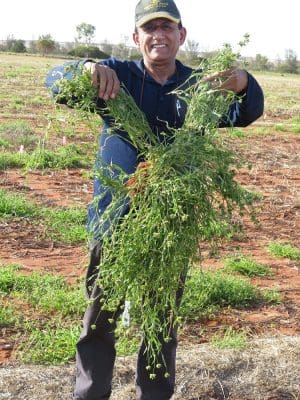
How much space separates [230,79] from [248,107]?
194 millimetres

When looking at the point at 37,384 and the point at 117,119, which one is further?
the point at 37,384

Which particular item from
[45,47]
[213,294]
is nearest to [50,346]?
[213,294]

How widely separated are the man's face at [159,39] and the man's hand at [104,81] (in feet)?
0.92

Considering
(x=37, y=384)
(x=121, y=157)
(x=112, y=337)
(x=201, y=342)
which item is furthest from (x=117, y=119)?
(x=201, y=342)

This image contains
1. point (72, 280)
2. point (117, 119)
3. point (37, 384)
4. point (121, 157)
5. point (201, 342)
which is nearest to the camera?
point (117, 119)

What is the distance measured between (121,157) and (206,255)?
2985mm

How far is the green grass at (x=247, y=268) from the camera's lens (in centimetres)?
549

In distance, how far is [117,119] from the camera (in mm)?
2699

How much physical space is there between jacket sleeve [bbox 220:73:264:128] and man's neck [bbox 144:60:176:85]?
349mm

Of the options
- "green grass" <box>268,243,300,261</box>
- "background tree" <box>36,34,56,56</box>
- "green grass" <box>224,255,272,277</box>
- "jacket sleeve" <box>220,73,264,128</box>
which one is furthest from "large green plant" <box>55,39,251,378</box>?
"background tree" <box>36,34,56,56</box>

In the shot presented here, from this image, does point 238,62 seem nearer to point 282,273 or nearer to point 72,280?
point 72,280

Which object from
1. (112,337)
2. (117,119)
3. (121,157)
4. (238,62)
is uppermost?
(238,62)

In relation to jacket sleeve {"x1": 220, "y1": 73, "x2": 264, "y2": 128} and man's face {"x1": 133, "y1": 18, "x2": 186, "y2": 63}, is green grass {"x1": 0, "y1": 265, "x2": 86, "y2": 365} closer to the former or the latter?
jacket sleeve {"x1": 220, "y1": 73, "x2": 264, "y2": 128}

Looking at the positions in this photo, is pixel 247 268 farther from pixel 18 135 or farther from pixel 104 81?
pixel 18 135
